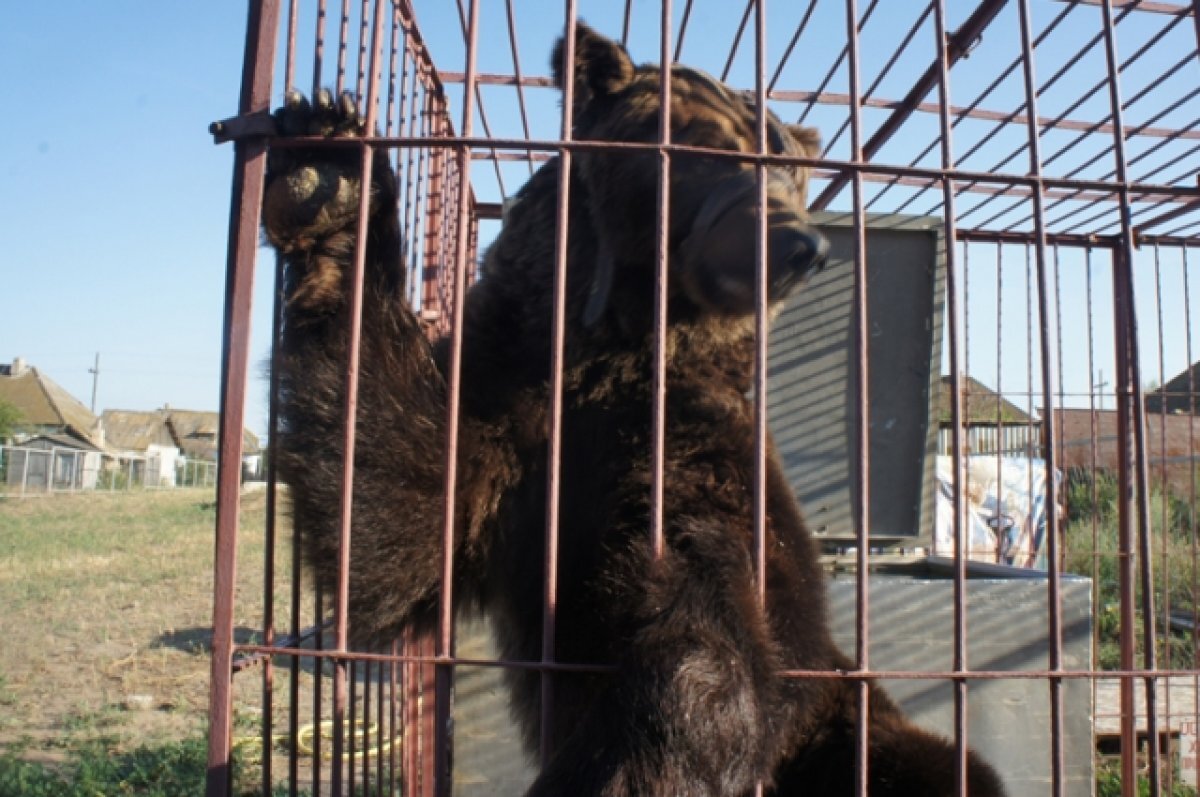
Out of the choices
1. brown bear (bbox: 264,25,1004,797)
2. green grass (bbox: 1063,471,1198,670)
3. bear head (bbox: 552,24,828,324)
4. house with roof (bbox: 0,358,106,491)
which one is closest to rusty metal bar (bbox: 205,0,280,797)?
brown bear (bbox: 264,25,1004,797)

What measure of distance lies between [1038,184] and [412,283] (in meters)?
2.29

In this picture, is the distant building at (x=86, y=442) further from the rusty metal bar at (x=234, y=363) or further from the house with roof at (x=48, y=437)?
the rusty metal bar at (x=234, y=363)

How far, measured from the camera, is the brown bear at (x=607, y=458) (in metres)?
1.87

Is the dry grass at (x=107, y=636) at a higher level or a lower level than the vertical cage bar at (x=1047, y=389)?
lower

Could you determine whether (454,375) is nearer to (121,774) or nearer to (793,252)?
(793,252)

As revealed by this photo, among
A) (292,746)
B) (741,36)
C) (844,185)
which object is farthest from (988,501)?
(292,746)

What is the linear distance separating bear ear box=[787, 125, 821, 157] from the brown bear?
1.22 ft

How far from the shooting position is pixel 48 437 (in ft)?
172

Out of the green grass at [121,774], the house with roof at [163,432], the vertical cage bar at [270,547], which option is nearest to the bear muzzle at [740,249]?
the vertical cage bar at [270,547]

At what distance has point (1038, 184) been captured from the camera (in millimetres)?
1944

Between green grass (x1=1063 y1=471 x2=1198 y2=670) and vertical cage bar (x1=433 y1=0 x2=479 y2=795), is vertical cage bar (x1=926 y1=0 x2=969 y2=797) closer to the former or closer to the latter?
vertical cage bar (x1=433 y1=0 x2=479 y2=795)

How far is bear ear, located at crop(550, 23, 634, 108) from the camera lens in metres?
2.73

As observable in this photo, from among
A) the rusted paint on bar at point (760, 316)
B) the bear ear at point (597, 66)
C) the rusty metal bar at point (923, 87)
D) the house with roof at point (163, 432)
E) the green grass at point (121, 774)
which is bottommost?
the green grass at point (121, 774)

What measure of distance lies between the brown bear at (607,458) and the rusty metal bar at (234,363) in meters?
0.11
